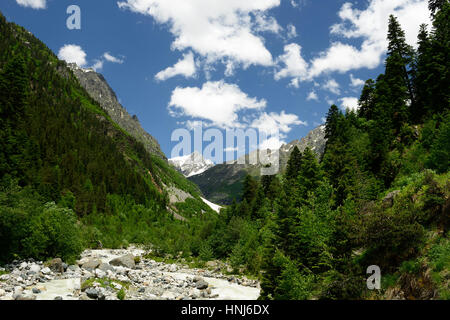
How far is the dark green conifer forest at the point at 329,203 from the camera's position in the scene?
16188mm

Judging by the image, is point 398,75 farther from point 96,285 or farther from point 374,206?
point 96,285

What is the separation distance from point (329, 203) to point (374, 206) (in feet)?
41.5

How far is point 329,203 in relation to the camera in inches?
1227

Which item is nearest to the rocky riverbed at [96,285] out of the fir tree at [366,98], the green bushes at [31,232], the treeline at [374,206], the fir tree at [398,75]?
the green bushes at [31,232]

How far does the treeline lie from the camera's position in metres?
15.8

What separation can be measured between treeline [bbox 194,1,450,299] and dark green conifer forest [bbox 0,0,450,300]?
10cm

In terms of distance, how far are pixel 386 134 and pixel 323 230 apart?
71.3 ft

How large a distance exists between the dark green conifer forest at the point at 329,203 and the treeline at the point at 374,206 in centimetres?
10

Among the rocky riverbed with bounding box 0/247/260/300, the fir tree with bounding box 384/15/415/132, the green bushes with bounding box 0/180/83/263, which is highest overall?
the fir tree with bounding box 384/15/415/132

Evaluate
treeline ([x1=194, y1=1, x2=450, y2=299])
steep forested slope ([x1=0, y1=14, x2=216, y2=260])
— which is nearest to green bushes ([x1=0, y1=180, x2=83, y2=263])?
steep forested slope ([x1=0, y1=14, x2=216, y2=260])

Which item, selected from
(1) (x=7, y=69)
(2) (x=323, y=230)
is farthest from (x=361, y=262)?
(1) (x=7, y=69)

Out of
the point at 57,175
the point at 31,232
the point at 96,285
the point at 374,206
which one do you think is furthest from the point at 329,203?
the point at 57,175

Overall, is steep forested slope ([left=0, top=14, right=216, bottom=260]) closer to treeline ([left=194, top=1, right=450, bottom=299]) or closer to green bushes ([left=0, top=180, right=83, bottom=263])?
green bushes ([left=0, top=180, right=83, bottom=263])

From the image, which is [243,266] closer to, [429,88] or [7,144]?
[429,88]
